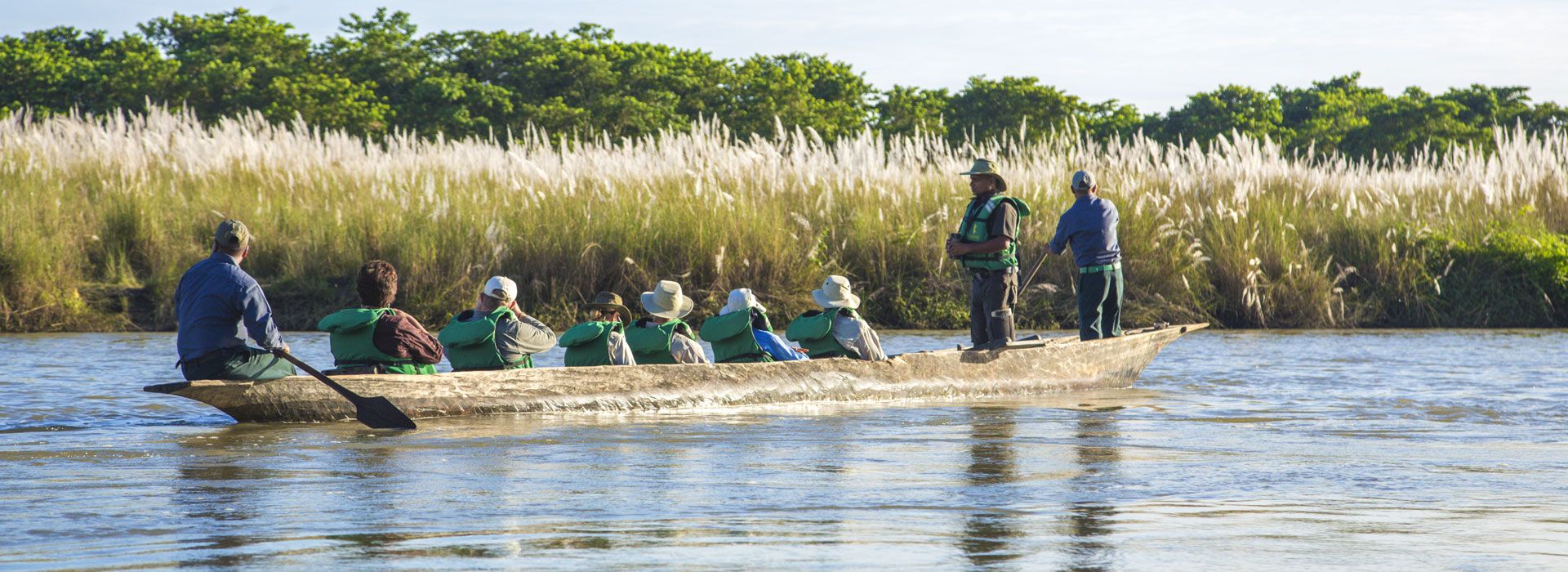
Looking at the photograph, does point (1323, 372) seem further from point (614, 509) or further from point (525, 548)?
point (525, 548)

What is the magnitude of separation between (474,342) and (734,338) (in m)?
1.88

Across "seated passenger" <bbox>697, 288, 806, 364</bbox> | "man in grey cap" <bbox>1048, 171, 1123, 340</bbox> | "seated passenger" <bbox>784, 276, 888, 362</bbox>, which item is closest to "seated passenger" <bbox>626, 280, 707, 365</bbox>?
"seated passenger" <bbox>697, 288, 806, 364</bbox>

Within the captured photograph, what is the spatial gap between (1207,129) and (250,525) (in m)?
49.8

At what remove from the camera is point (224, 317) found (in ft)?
31.3

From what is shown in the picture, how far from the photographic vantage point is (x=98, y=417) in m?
10.4

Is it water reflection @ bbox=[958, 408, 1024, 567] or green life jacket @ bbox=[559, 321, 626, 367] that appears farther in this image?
green life jacket @ bbox=[559, 321, 626, 367]

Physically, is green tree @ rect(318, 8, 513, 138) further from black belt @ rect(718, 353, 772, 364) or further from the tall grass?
black belt @ rect(718, 353, 772, 364)

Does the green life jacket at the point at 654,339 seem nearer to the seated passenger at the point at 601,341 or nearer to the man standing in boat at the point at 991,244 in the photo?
the seated passenger at the point at 601,341

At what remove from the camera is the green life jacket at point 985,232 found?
12.7m

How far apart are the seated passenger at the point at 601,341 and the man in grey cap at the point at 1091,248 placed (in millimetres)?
3708

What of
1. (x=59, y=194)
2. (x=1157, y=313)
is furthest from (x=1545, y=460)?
(x=59, y=194)

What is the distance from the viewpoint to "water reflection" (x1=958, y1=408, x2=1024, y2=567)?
19.3 feet

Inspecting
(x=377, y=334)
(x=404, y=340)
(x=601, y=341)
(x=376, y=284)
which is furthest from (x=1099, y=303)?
(x=376, y=284)

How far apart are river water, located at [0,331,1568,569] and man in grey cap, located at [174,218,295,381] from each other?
1.27 feet
